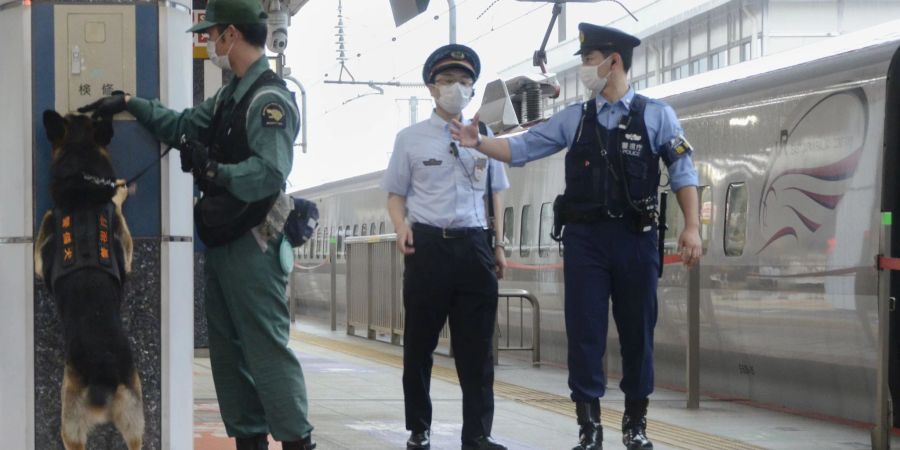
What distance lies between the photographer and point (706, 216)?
1139 cm

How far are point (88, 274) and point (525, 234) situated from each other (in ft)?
37.6

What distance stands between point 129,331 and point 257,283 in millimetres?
473

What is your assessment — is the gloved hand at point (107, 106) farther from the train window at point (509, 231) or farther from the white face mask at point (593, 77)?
the train window at point (509, 231)

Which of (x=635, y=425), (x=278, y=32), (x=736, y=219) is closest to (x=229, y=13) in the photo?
(x=635, y=425)

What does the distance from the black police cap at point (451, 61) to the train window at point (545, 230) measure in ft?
27.6

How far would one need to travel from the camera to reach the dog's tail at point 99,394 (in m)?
4.64

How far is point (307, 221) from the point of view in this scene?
205 inches

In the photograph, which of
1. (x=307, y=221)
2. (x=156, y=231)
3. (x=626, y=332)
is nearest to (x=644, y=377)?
(x=626, y=332)

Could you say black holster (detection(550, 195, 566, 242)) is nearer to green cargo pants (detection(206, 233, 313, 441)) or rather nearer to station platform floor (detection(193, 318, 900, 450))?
station platform floor (detection(193, 318, 900, 450))

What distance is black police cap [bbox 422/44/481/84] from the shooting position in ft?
21.6

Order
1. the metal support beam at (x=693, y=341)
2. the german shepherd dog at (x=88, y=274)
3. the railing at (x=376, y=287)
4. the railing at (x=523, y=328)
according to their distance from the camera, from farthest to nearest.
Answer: the railing at (x=376, y=287)
the railing at (x=523, y=328)
the metal support beam at (x=693, y=341)
the german shepherd dog at (x=88, y=274)

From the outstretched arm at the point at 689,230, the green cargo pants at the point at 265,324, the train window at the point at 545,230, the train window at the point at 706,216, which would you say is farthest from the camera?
the train window at the point at 545,230

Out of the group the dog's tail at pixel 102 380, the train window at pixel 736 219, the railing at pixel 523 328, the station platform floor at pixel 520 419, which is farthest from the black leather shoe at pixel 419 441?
the railing at pixel 523 328

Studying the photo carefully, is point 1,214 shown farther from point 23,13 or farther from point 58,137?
point 23,13
